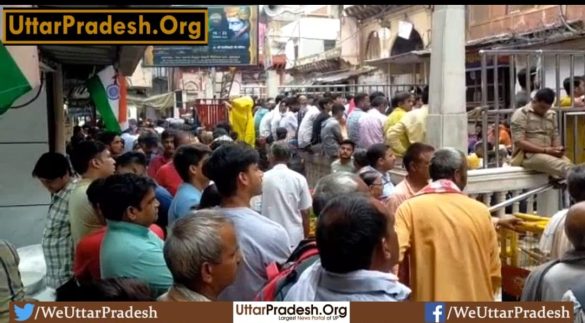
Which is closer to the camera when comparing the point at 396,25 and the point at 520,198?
the point at 520,198

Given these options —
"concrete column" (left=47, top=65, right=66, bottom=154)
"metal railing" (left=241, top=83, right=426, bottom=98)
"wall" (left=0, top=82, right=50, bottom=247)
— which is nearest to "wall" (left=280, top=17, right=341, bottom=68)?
"metal railing" (left=241, top=83, right=426, bottom=98)

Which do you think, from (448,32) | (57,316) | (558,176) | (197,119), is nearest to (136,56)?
(448,32)

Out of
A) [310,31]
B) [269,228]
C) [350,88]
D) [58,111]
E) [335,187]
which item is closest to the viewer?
[269,228]


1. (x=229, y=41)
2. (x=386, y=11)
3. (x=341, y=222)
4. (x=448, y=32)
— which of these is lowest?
(x=341, y=222)

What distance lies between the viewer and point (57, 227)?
4258 mm

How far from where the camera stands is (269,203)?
5.46 metres

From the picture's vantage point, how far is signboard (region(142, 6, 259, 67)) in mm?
17609

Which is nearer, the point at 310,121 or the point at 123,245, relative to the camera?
the point at 123,245

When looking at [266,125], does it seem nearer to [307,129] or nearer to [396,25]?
[307,129]

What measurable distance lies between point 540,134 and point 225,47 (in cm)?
1290

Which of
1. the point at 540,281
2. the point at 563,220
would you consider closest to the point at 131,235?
the point at 540,281

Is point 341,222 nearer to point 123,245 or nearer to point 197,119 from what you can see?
point 123,245

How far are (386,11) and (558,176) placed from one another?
70.9ft

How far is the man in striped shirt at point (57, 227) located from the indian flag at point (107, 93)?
614 centimetres
